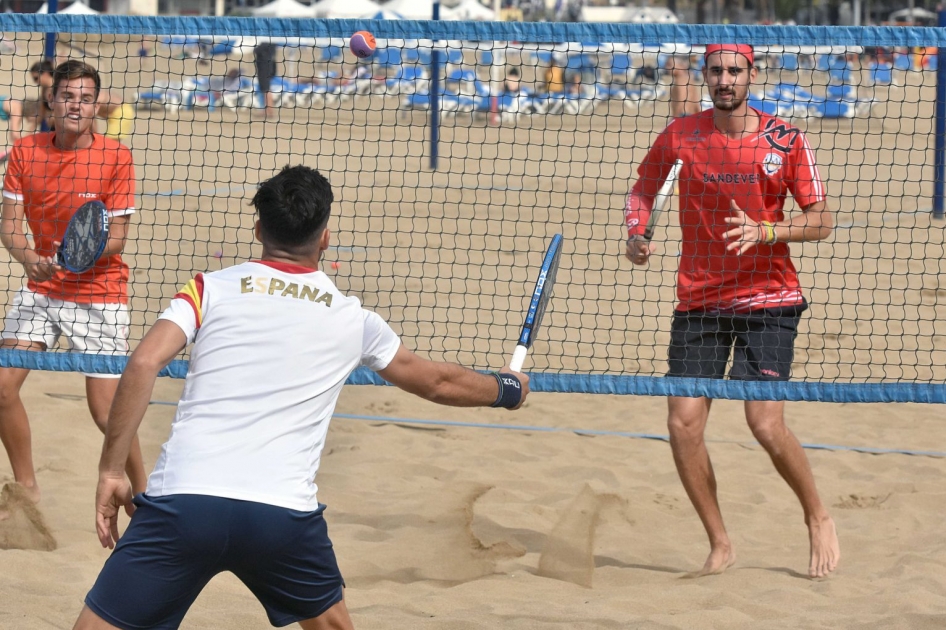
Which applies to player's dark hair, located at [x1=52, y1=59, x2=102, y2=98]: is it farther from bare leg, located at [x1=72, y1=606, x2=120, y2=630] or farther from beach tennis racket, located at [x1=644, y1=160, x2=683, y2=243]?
bare leg, located at [x1=72, y1=606, x2=120, y2=630]

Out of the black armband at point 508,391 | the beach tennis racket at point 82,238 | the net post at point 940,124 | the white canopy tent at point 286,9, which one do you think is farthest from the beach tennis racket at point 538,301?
the white canopy tent at point 286,9

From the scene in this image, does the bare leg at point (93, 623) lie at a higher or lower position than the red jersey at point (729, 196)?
lower

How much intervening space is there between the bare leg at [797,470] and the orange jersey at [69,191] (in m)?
2.56

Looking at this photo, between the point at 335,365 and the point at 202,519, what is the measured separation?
46 cm

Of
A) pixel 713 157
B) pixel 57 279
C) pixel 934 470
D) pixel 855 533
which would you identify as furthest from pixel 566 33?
pixel 934 470

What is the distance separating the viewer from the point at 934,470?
5.82 m

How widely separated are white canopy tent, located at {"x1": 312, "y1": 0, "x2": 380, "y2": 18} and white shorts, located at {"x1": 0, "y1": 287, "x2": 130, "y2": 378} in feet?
85.9

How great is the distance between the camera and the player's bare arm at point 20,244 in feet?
14.9

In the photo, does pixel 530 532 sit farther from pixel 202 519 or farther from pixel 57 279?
pixel 202 519

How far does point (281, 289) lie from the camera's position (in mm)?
2732

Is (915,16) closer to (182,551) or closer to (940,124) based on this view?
(940,124)

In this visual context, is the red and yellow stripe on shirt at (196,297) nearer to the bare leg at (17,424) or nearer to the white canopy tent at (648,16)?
the bare leg at (17,424)


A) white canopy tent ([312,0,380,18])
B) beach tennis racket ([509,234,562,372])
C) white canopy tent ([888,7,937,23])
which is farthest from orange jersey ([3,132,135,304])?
white canopy tent ([888,7,937,23])

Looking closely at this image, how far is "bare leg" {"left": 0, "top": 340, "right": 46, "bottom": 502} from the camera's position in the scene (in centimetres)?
477
